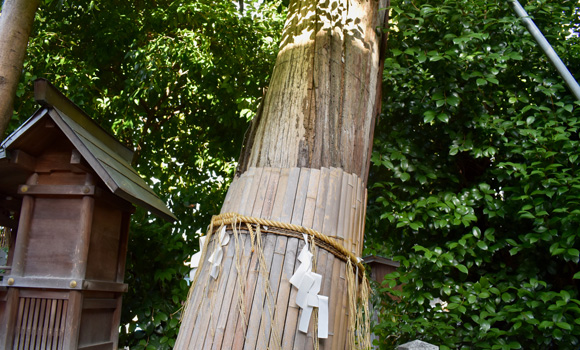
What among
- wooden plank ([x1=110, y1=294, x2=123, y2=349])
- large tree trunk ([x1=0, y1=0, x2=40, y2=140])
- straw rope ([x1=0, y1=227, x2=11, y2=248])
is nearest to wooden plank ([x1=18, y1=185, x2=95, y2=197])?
large tree trunk ([x1=0, y1=0, x2=40, y2=140])

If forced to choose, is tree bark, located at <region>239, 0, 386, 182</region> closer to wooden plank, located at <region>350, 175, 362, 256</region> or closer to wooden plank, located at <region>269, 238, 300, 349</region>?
wooden plank, located at <region>350, 175, 362, 256</region>

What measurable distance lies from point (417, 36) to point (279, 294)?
6.92ft

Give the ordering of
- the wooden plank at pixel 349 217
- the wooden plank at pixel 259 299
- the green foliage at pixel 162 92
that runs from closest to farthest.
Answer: the wooden plank at pixel 259 299 → the wooden plank at pixel 349 217 → the green foliage at pixel 162 92

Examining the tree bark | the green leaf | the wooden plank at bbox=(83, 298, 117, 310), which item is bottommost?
the wooden plank at bbox=(83, 298, 117, 310)

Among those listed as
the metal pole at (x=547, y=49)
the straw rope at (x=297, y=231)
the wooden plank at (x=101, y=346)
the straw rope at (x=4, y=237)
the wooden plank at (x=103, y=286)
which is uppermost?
the metal pole at (x=547, y=49)

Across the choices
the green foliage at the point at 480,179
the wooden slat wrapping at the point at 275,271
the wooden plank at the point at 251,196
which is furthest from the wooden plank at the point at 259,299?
the green foliage at the point at 480,179

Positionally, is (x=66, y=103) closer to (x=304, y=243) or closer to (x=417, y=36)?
(x=304, y=243)

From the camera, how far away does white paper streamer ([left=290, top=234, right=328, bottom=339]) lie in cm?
128

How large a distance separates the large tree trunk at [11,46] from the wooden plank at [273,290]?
185 centimetres

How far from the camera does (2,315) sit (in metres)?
2.33

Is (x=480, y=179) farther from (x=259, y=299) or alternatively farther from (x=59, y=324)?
(x=59, y=324)

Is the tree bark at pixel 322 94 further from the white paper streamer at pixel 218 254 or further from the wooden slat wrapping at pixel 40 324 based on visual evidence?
the wooden slat wrapping at pixel 40 324

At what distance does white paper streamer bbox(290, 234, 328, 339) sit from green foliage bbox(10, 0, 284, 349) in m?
2.36

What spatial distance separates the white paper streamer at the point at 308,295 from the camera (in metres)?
1.28
